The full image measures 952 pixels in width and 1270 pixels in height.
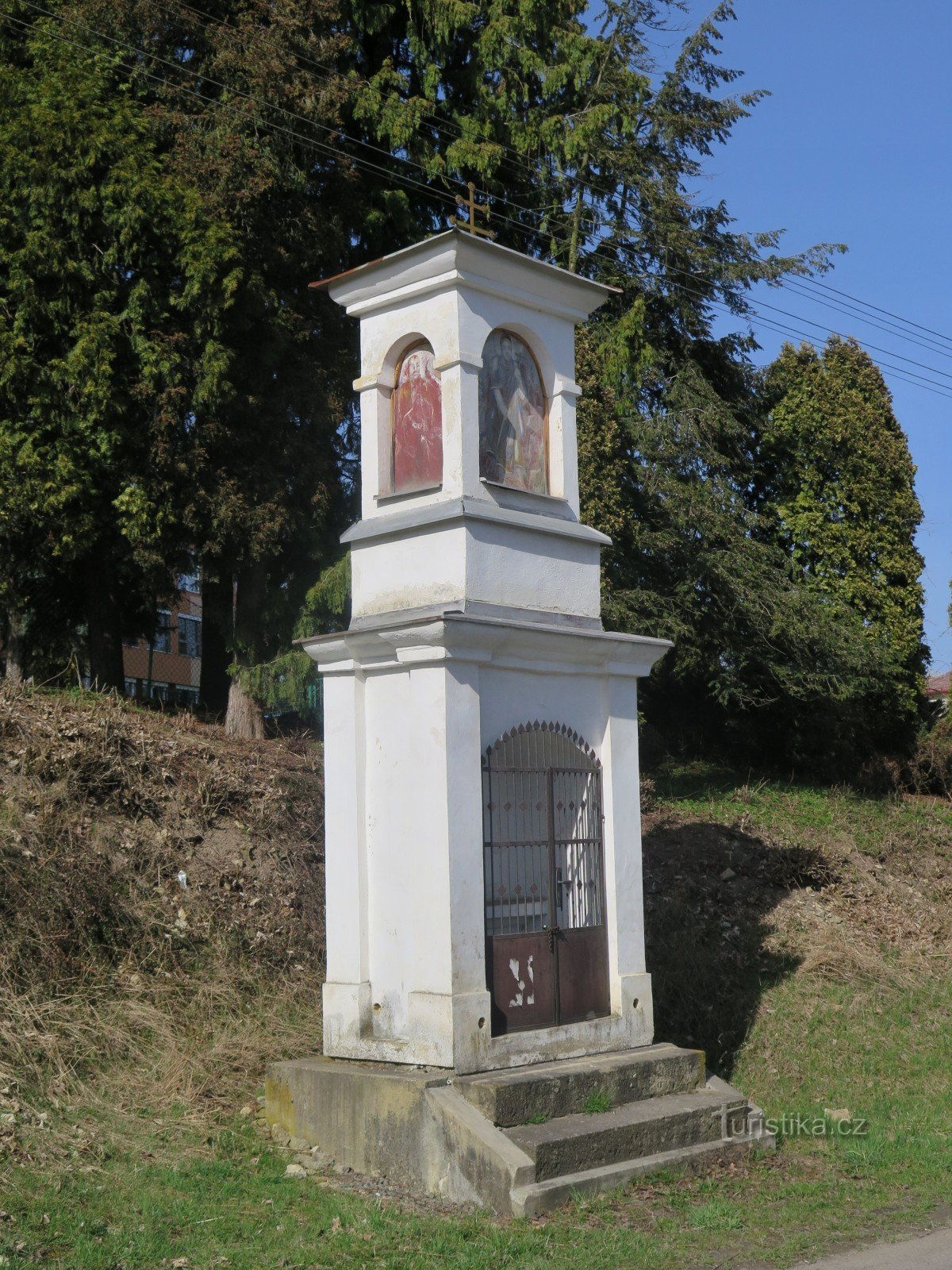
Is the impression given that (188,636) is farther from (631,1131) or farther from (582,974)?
(631,1131)

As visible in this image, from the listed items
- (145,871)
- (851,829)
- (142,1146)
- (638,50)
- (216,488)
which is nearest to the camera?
(142,1146)

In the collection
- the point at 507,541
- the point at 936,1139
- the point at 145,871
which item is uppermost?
the point at 507,541

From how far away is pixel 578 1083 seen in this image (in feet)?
24.7

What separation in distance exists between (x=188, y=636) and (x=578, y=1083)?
5075 centimetres

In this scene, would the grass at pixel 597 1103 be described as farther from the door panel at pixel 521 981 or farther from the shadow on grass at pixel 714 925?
the shadow on grass at pixel 714 925

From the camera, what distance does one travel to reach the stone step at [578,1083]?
7.11m

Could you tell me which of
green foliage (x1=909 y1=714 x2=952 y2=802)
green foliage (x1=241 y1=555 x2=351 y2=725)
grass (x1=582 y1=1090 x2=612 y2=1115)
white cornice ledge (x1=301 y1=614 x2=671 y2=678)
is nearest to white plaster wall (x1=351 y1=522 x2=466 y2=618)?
white cornice ledge (x1=301 y1=614 x2=671 y2=678)

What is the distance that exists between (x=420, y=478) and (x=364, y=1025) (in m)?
3.45

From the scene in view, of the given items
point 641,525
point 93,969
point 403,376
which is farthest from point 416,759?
point 641,525

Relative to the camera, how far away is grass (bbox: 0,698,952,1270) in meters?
6.27

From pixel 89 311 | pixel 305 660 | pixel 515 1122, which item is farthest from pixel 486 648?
pixel 89 311

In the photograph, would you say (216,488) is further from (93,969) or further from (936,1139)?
(936,1139)

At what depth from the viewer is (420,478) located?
27.7 ft

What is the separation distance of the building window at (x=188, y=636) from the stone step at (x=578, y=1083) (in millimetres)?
45420
